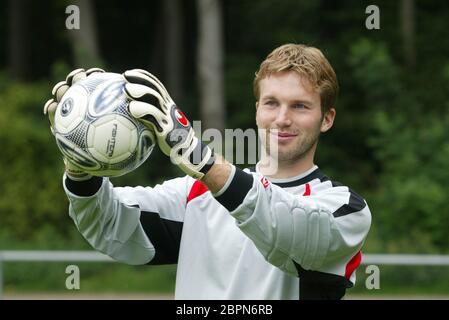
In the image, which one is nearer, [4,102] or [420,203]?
[420,203]

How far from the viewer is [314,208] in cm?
338

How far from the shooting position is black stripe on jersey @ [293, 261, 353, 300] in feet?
11.5

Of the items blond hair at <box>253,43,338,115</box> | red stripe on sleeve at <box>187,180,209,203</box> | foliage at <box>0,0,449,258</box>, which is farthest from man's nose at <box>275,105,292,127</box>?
foliage at <box>0,0,449,258</box>

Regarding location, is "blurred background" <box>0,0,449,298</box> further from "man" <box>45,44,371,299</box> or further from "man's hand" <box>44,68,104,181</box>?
"man's hand" <box>44,68,104,181</box>

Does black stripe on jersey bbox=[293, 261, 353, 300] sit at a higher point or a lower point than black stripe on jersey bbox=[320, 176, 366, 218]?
lower

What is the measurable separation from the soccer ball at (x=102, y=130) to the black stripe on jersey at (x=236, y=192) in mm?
355

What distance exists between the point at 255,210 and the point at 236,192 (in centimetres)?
9

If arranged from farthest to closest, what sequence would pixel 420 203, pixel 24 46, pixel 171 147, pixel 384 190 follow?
1. pixel 24 46
2. pixel 384 190
3. pixel 420 203
4. pixel 171 147

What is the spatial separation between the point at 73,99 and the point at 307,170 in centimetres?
103

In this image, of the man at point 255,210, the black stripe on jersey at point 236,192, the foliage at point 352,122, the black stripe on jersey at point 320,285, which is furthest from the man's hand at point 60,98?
the foliage at point 352,122

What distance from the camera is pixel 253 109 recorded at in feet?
61.4

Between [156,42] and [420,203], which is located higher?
[156,42]
